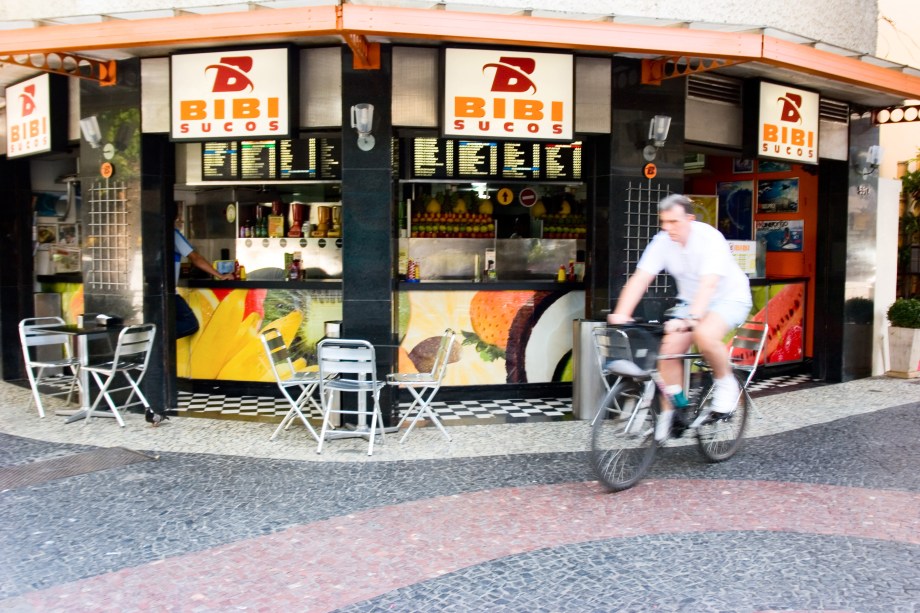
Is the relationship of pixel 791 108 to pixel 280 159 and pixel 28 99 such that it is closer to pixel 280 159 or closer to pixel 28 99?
pixel 280 159

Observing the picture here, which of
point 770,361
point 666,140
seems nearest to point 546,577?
point 666,140

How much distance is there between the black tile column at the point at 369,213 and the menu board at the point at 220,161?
101 inches

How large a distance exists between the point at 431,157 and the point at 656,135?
2.64 m

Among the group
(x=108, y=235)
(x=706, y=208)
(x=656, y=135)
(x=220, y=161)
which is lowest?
(x=108, y=235)

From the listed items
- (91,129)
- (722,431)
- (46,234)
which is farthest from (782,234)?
(46,234)

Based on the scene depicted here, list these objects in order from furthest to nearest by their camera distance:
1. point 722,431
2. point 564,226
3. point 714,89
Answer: point 564,226 → point 714,89 → point 722,431

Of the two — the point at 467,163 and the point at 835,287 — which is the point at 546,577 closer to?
the point at 467,163

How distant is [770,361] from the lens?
10773 mm

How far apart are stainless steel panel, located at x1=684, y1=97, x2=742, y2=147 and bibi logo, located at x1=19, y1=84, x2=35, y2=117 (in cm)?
716

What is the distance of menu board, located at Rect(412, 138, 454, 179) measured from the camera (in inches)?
369

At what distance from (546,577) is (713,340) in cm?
222

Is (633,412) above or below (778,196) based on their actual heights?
below

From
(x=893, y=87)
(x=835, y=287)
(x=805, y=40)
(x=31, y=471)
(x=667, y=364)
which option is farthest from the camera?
(x=835, y=287)

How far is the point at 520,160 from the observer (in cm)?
953
